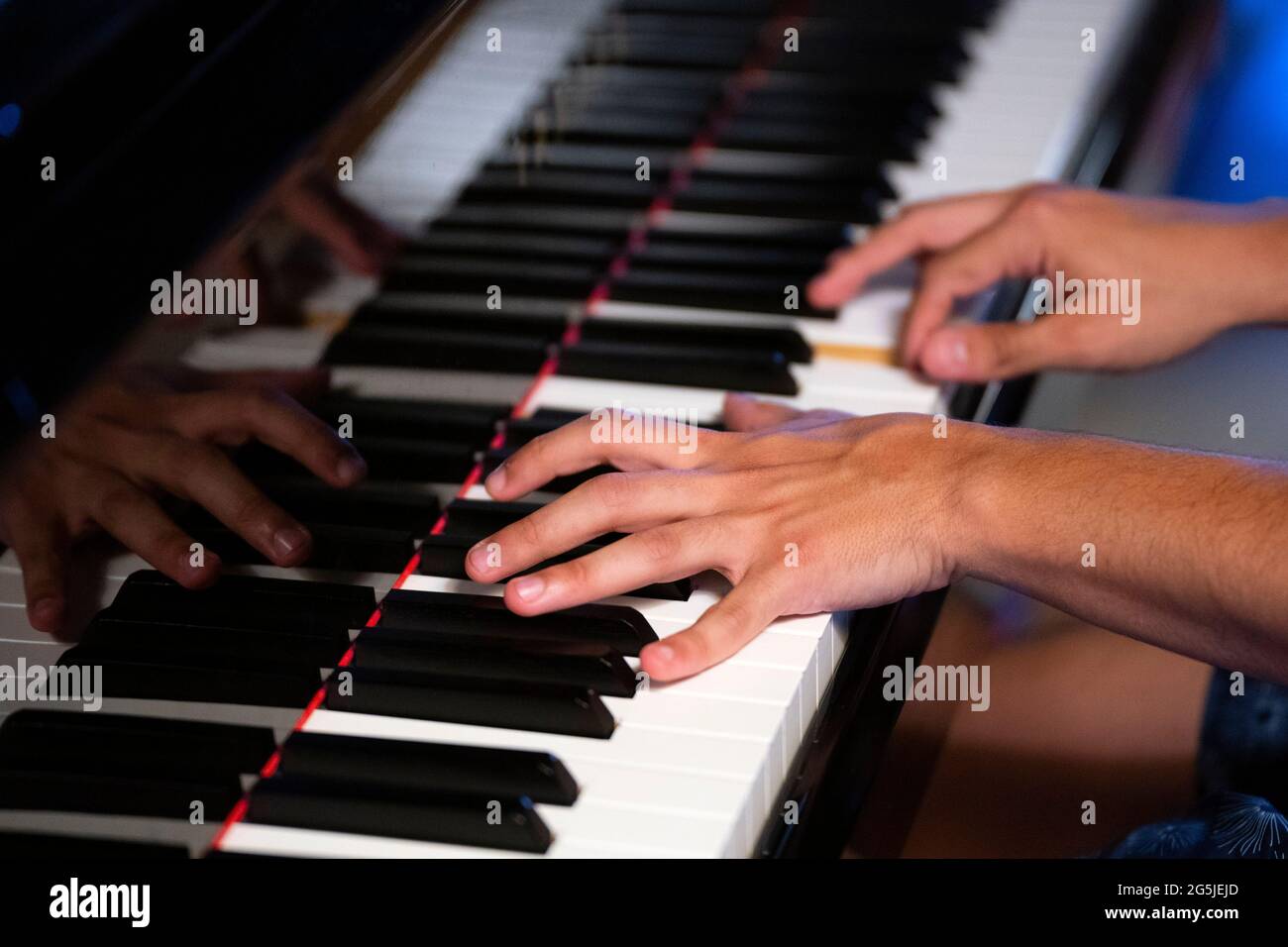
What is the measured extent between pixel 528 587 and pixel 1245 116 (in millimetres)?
2695

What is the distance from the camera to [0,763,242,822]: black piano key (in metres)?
1.21

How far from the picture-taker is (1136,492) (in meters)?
1.45

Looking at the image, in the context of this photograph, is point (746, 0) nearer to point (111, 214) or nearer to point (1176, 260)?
point (1176, 260)

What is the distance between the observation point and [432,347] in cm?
167

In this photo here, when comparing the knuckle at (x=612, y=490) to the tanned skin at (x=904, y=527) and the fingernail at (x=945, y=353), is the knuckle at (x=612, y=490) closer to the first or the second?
the tanned skin at (x=904, y=527)

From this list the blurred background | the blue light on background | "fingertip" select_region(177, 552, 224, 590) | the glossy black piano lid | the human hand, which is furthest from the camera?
the blue light on background

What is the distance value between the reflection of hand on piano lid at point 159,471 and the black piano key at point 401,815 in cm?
26

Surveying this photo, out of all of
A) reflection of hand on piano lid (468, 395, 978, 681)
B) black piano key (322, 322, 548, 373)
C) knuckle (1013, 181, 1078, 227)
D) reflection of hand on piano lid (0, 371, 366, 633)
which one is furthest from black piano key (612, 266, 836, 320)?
reflection of hand on piano lid (0, 371, 366, 633)

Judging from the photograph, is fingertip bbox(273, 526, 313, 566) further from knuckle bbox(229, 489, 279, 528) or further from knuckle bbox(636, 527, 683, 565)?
knuckle bbox(636, 527, 683, 565)

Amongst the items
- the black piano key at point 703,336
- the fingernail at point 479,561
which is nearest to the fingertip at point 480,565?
the fingernail at point 479,561

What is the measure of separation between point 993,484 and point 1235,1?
2.83m

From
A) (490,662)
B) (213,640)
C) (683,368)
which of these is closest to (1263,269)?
(683,368)

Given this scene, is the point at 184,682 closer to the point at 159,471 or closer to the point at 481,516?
the point at 159,471

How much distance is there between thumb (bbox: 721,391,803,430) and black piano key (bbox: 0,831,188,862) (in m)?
0.86
